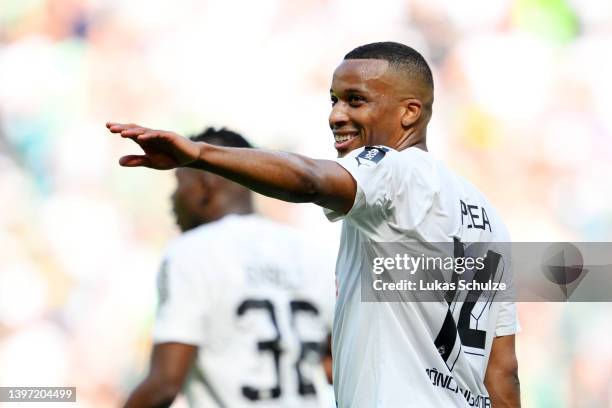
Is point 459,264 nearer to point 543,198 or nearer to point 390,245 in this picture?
point 390,245

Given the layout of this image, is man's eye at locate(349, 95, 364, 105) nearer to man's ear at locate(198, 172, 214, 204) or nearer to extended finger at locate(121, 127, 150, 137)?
extended finger at locate(121, 127, 150, 137)

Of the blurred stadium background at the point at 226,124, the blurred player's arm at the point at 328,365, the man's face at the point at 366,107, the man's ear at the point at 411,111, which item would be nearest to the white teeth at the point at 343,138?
the man's face at the point at 366,107

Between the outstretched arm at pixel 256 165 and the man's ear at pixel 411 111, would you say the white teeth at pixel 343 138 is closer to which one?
the man's ear at pixel 411 111

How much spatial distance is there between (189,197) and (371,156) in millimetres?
2213

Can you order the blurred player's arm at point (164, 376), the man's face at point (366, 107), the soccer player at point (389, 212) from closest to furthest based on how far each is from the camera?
the soccer player at point (389, 212), the man's face at point (366, 107), the blurred player's arm at point (164, 376)

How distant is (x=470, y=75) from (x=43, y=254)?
3675 millimetres

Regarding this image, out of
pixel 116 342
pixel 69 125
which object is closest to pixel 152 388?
pixel 116 342

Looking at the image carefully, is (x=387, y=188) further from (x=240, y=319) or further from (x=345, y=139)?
(x=240, y=319)

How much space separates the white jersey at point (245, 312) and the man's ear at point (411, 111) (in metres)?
1.42

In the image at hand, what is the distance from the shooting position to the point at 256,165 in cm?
215

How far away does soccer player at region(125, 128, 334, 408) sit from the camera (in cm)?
400

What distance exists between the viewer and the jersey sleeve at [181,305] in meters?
3.98

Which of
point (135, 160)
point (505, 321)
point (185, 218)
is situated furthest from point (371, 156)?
point (185, 218)

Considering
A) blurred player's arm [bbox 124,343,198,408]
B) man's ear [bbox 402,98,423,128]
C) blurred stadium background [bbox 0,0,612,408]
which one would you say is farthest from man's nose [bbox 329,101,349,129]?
blurred stadium background [bbox 0,0,612,408]
